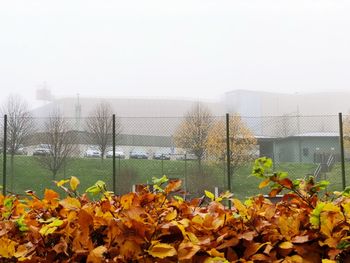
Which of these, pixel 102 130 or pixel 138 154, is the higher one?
pixel 102 130

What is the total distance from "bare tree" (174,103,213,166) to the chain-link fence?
0.02 m

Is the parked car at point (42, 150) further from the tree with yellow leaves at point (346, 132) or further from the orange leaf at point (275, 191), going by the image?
the orange leaf at point (275, 191)

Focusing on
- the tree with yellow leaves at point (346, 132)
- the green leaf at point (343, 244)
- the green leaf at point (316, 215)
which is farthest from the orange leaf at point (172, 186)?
the tree with yellow leaves at point (346, 132)

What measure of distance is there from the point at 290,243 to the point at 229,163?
8.96 metres

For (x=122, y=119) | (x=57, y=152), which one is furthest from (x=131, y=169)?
(x=57, y=152)

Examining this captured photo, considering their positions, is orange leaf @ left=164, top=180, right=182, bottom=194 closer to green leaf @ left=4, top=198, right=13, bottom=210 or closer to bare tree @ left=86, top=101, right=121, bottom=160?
green leaf @ left=4, top=198, right=13, bottom=210

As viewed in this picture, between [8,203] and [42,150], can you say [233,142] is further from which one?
[8,203]

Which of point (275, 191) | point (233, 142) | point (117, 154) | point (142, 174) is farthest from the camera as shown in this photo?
point (142, 174)

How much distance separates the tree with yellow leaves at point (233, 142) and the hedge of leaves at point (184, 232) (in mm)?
8865

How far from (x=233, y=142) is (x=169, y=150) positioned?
154 cm

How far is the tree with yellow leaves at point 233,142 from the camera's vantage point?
10.8 m

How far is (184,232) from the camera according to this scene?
64.6 inches

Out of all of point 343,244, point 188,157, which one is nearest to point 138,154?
point 188,157

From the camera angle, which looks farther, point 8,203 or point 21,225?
point 8,203
